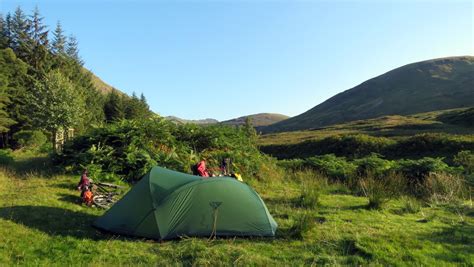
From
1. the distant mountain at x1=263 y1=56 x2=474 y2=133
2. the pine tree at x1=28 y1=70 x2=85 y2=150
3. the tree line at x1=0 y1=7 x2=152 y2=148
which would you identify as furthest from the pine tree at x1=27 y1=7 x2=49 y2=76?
the distant mountain at x1=263 y1=56 x2=474 y2=133

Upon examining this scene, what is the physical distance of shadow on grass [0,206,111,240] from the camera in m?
8.46

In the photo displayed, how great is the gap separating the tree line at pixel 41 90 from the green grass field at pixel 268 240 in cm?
834

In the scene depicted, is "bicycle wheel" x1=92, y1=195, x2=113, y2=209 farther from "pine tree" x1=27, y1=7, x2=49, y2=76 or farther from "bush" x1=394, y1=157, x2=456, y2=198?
"pine tree" x1=27, y1=7, x2=49, y2=76

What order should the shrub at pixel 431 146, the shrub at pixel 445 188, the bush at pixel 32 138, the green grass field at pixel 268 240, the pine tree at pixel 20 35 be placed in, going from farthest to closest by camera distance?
the pine tree at pixel 20 35, the bush at pixel 32 138, the shrub at pixel 431 146, the shrub at pixel 445 188, the green grass field at pixel 268 240

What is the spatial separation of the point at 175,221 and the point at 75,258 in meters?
2.13

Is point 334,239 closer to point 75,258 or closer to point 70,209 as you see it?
point 75,258

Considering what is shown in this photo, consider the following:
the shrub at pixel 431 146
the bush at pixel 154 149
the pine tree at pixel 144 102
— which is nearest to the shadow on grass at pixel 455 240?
the bush at pixel 154 149

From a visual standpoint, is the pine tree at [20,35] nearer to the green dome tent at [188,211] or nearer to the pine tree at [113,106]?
the pine tree at [113,106]

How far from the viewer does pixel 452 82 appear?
136875mm

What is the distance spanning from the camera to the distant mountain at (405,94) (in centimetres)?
11863

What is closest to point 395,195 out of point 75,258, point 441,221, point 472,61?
point 441,221

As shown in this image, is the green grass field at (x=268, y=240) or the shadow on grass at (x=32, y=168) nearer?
the green grass field at (x=268, y=240)

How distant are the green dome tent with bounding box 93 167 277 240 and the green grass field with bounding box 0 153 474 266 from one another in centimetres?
25

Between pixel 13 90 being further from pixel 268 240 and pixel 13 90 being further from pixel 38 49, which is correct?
pixel 268 240
